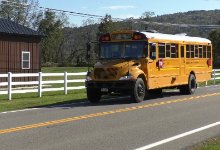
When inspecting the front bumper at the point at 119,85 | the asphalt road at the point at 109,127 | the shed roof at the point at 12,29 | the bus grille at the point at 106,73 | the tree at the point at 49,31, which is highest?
the tree at the point at 49,31

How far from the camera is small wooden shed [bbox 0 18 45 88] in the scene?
27.2m

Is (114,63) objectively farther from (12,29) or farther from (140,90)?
(12,29)

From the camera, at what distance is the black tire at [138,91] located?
15.7 metres

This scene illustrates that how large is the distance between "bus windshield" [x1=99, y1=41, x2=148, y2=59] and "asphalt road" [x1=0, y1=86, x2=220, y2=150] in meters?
2.97

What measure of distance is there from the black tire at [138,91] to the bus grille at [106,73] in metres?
0.94

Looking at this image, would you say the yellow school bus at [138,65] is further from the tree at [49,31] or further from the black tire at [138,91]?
the tree at [49,31]

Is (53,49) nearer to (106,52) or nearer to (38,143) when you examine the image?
(106,52)

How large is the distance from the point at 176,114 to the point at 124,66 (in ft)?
12.5

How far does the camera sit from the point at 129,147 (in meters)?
7.78

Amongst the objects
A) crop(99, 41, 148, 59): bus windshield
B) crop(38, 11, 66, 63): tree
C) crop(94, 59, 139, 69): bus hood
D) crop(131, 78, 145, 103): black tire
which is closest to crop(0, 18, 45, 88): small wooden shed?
crop(99, 41, 148, 59): bus windshield

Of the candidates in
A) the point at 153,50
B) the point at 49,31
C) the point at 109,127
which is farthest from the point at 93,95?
the point at 49,31

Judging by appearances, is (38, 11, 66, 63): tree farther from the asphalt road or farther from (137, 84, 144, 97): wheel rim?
the asphalt road

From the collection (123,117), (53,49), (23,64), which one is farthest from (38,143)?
(53,49)

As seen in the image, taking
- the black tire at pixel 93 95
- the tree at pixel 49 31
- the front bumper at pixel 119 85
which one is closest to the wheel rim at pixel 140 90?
the front bumper at pixel 119 85
